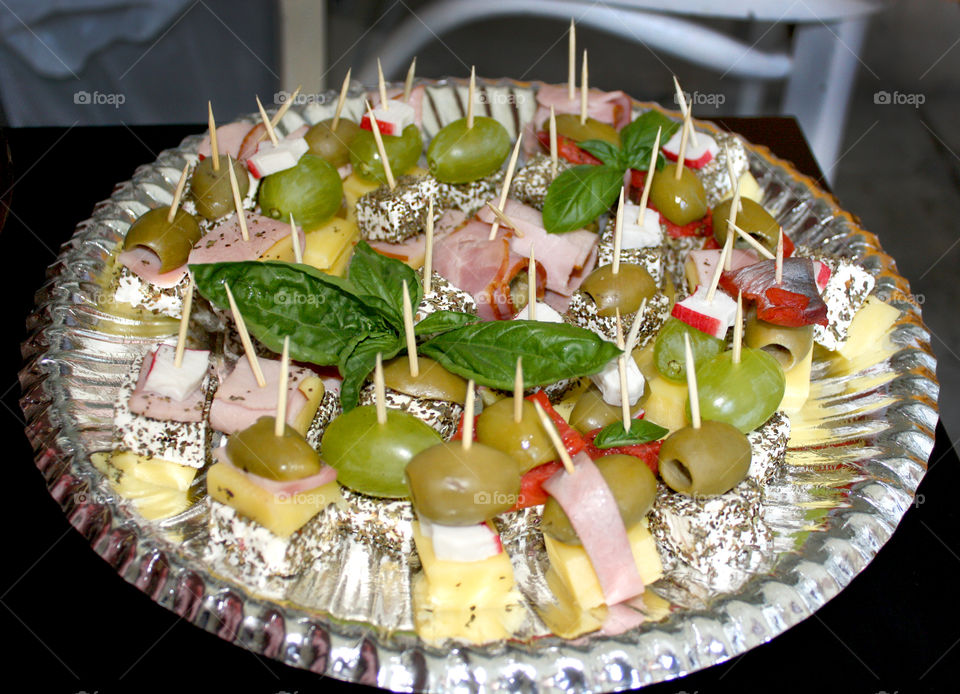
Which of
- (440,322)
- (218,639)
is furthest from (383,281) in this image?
(218,639)

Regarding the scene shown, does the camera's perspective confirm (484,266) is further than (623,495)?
Yes

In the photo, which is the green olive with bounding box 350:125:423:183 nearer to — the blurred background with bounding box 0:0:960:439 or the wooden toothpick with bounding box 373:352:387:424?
the wooden toothpick with bounding box 373:352:387:424

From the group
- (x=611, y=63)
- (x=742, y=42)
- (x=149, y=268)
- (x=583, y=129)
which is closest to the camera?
(x=149, y=268)

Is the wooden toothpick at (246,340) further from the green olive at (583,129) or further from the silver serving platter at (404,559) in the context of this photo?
the green olive at (583,129)

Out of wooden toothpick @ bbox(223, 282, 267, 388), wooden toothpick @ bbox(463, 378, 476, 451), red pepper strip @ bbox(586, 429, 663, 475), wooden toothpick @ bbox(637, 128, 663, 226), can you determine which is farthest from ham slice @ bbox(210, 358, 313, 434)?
wooden toothpick @ bbox(637, 128, 663, 226)

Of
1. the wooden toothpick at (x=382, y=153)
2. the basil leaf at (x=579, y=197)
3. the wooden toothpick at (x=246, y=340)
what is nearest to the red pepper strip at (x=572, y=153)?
the basil leaf at (x=579, y=197)

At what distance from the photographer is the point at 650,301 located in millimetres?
2082

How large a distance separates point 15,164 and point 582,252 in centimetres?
192

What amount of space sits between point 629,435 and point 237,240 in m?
1.02

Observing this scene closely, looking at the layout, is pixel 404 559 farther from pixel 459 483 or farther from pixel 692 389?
pixel 692 389

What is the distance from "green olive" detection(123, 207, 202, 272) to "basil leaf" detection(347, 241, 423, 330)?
456mm

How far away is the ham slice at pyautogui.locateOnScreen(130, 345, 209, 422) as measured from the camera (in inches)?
71.1

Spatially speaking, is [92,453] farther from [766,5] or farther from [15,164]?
[766,5]

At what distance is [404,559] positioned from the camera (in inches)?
69.4
